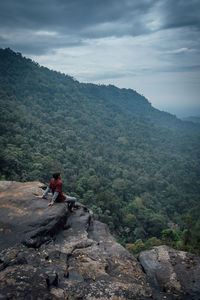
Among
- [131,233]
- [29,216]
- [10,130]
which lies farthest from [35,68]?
[29,216]

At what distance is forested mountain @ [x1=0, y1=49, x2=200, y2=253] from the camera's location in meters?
36.9

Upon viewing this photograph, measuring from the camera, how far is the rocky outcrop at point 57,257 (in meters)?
4.68

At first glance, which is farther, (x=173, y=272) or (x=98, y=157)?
(x=98, y=157)

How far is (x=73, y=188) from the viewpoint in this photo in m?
40.4

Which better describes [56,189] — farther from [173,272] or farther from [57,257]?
[173,272]

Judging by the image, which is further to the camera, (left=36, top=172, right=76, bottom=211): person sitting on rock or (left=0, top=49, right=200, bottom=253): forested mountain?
(left=0, top=49, right=200, bottom=253): forested mountain

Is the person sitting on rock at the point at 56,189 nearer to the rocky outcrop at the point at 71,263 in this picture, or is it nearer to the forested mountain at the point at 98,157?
the rocky outcrop at the point at 71,263

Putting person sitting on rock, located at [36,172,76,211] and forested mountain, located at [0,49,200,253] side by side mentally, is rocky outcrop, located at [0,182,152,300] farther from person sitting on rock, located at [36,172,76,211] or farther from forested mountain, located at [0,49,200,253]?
forested mountain, located at [0,49,200,253]

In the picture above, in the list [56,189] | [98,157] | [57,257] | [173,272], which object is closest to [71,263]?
[57,257]

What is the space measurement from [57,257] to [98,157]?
7221cm

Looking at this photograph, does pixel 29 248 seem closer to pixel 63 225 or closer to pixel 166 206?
pixel 63 225

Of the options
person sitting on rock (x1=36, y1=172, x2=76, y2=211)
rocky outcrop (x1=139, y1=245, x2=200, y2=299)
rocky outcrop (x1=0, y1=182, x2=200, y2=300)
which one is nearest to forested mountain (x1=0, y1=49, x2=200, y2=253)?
rocky outcrop (x1=139, y1=245, x2=200, y2=299)

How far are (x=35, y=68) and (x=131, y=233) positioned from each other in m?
126

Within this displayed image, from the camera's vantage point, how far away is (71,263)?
5945mm
